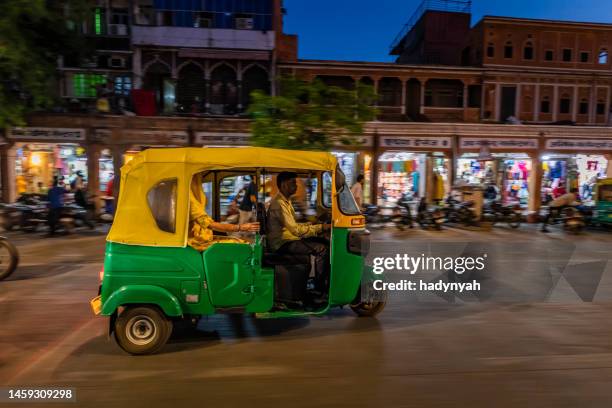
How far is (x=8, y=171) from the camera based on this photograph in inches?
655

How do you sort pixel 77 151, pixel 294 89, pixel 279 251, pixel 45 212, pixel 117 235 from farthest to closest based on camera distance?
pixel 77 151 < pixel 45 212 < pixel 294 89 < pixel 279 251 < pixel 117 235

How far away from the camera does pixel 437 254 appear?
23.2ft

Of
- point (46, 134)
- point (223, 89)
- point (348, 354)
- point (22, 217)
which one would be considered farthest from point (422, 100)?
point (348, 354)

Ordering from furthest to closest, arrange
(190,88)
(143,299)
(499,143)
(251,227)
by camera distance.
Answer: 1. (190,88)
2. (499,143)
3. (251,227)
4. (143,299)

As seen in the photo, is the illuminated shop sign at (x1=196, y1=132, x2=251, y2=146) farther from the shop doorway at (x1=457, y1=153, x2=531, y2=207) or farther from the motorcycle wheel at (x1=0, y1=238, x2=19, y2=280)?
the motorcycle wheel at (x1=0, y1=238, x2=19, y2=280)

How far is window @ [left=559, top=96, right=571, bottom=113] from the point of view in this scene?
23.2m

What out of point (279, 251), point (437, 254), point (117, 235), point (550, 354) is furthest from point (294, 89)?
point (550, 354)

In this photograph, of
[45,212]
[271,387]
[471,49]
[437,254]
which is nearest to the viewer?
[271,387]

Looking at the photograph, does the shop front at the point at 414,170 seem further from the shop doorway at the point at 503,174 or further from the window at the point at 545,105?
the window at the point at 545,105

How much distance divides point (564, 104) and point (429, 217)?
521 inches

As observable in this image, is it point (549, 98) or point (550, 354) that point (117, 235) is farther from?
point (549, 98)

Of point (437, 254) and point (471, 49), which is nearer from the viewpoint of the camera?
point (437, 254)

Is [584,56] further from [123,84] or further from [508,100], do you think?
[123,84]

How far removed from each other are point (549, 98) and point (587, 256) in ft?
49.1
